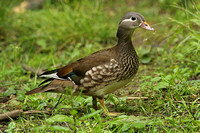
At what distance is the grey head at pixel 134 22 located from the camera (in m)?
3.84

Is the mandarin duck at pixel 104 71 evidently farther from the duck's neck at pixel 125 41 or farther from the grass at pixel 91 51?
the grass at pixel 91 51

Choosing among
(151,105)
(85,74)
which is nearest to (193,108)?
(151,105)

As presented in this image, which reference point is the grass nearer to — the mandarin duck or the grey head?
the mandarin duck

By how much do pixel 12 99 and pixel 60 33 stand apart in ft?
8.35

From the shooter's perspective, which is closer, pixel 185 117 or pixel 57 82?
pixel 185 117

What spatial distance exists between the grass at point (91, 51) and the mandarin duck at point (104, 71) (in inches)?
8.5

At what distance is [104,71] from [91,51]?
7.61 feet

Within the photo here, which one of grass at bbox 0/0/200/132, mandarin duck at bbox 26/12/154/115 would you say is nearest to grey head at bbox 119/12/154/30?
mandarin duck at bbox 26/12/154/115

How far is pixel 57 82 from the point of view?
3967mm

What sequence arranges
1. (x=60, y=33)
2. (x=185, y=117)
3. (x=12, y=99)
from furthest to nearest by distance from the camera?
1. (x=60, y=33)
2. (x=12, y=99)
3. (x=185, y=117)

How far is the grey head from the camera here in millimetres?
3836

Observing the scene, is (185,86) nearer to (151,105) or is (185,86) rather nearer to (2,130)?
(151,105)

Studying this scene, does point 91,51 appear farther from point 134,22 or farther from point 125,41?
point 134,22

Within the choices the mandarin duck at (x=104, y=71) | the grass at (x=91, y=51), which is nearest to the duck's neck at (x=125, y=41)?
the mandarin duck at (x=104, y=71)
